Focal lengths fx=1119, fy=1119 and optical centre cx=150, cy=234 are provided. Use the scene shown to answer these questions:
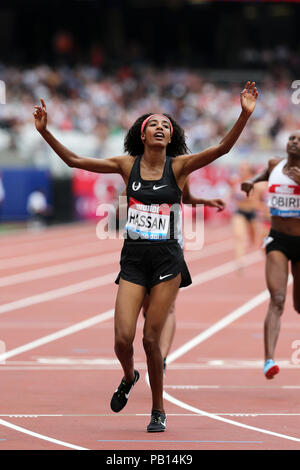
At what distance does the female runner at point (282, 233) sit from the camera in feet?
31.9

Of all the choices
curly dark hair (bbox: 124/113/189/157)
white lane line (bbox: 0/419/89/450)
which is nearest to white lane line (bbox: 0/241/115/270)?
curly dark hair (bbox: 124/113/189/157)

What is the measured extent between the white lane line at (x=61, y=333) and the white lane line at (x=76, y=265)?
4847 millimetres

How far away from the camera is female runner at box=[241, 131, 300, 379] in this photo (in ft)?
31.9

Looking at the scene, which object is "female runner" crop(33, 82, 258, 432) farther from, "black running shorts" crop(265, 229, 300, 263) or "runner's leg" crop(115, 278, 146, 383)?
"black running shorts" crop(265, 229, 300, 263)

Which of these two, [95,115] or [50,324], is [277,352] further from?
[95,115]

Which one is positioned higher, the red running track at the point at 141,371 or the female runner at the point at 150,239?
the female runner at the point at 150,239

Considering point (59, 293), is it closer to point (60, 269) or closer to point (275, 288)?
point (60, 269)

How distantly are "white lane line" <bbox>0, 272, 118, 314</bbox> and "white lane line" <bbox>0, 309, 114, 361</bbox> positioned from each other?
1.48 metres

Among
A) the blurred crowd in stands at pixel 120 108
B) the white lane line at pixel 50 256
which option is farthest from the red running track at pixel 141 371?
the blurred crowd in stands at pixel 120 108

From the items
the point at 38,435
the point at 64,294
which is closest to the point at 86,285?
the point at 64,294

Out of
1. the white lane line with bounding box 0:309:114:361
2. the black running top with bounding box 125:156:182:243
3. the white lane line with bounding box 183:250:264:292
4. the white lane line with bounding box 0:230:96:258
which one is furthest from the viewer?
the white lane line with bounding box 0:230:96:258

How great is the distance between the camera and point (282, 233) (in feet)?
32.3

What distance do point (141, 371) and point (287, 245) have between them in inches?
75.3

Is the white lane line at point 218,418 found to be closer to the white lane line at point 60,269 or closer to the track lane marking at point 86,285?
the track lane marking at point 86,285
